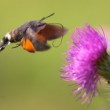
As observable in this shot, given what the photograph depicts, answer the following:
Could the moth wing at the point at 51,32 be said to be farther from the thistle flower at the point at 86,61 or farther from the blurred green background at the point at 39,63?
the blurred green background at the point at 39,63

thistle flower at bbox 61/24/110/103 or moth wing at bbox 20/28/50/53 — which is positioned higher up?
moth wing at bbox 20/28/50/53

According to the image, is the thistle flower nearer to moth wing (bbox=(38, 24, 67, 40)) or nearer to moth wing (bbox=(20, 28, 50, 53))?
moth wing (bbox=(38, 24, 67, 40))

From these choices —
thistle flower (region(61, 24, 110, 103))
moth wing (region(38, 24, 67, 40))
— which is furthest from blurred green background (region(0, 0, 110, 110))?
moth wing (region(38, 24, 67, 40))

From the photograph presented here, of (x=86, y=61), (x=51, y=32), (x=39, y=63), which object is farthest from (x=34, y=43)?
(x=39, y=63)

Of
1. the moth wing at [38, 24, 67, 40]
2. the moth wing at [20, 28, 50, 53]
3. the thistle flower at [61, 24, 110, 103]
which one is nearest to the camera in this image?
the moth wing at [20, 28, 50, 53]

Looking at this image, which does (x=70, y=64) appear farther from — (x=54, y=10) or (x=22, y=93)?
(x=54, y=10)

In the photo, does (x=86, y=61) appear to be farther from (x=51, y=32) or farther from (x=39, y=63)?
(x=39, y=63)
